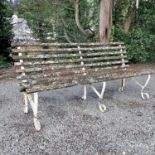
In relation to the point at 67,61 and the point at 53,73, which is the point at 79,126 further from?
the point at 67,61

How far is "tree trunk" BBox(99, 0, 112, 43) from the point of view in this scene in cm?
762

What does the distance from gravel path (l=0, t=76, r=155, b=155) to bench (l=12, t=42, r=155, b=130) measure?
239 mm

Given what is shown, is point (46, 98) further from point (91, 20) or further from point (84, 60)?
point (91, 20)

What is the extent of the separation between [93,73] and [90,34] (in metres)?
4.61

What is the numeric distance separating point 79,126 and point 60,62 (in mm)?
1171

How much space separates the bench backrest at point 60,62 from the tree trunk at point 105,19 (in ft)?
7.20

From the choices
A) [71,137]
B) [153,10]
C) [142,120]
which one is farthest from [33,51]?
[153,10]

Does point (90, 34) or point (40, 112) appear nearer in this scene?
point (40, 112)

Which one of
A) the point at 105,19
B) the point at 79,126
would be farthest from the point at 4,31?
the point at 79,126

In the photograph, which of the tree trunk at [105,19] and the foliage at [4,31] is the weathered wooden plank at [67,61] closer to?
the tree trunk at [105,19]

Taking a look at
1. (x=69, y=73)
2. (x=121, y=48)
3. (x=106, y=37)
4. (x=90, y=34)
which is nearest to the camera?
(x=69, y=73)

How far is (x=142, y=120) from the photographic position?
164 inches

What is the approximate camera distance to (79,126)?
3873mm

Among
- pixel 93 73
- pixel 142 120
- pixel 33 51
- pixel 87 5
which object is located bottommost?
pixel 142 120
